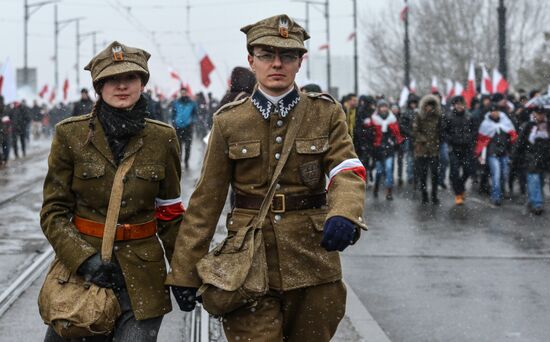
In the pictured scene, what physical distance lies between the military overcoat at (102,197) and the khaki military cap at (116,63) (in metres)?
0.21

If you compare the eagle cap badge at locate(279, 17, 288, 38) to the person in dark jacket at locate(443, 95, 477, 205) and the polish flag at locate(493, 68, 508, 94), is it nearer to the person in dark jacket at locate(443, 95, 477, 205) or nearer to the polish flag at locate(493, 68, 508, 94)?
the person in dark jacket at locate(443, 95, 477, 205)

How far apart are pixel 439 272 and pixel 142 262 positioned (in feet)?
19.4

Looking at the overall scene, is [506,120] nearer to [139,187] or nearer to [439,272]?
[439,272]

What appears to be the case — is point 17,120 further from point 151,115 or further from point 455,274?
point 455,274

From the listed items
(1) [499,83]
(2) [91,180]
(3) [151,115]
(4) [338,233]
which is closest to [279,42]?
(4) [338,233]

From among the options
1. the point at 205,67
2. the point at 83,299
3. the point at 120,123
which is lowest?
the point at 83,299

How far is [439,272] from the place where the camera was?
971 cm

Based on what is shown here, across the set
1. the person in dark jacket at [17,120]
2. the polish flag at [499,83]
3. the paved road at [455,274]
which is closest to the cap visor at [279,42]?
the paved road at [455,274]

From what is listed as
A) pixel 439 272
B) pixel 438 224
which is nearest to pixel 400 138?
pixel 438 224

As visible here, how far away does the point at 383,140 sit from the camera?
17.8 m

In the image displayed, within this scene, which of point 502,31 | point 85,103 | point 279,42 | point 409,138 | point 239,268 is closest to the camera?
point 239,268

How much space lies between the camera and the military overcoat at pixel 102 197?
4.16m

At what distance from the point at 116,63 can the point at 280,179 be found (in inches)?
32.6

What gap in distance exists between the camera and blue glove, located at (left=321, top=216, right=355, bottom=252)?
12.3 feet
